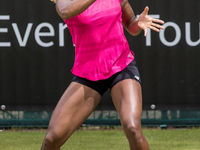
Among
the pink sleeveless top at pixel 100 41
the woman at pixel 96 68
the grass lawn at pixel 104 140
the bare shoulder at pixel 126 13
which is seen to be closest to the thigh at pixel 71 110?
the woman at pixel 96 68

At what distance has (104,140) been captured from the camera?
5348 mm

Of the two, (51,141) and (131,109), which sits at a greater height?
(131,109)

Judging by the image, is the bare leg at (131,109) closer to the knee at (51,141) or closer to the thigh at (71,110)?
the thigh at (71,110)

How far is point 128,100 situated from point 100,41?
57 cm

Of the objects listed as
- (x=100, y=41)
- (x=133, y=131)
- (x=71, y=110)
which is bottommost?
(x=133, y=131)

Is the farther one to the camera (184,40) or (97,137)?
(184,40)

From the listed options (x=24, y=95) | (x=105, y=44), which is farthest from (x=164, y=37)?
(x=105, y=44)

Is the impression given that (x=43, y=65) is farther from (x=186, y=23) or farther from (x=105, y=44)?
(x=105, y=44)

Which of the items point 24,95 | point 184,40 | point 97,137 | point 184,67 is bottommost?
point 97,137

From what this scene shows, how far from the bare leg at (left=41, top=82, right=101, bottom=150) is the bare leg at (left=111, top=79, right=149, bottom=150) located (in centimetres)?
23

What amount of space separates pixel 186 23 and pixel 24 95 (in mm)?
3155

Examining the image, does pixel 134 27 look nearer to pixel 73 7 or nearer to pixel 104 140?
pixel 73 7

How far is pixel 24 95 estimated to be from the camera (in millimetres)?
6184

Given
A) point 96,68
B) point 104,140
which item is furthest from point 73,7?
point 104,140
